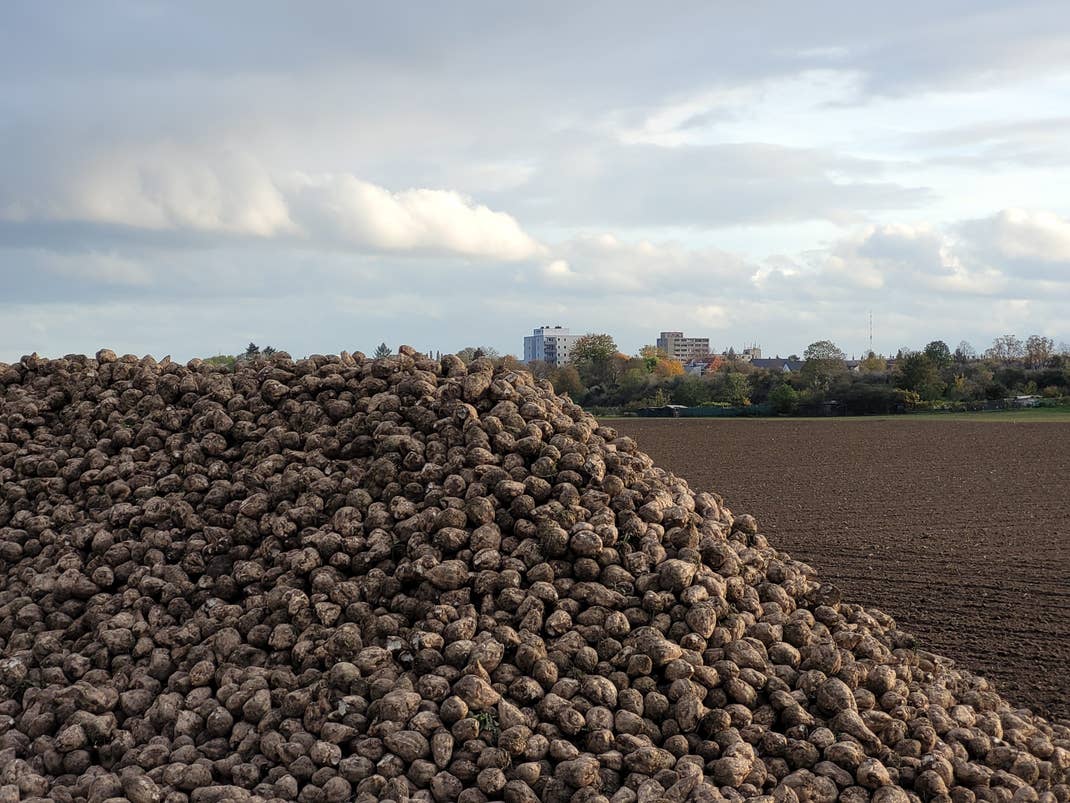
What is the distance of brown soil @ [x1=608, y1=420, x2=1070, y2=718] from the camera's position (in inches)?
320

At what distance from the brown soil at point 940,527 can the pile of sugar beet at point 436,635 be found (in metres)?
1.39

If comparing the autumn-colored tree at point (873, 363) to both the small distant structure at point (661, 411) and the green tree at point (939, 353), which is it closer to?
the green tree at point (939, 353)

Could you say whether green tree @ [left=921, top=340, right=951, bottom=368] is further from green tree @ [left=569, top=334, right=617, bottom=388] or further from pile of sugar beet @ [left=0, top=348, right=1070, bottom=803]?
pile of sugar beet @ [left=0, top=348, right=1070, bottom=803]

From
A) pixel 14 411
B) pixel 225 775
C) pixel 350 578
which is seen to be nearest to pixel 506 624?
pixel 350 578

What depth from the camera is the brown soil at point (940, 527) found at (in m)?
8.12

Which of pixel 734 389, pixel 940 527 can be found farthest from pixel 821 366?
pixel 940 527

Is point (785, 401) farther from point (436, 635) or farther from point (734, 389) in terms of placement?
point (436, 635)

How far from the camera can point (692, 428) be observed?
35.3 meters

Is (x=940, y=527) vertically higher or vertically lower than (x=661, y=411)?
lower

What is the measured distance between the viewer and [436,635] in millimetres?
5121

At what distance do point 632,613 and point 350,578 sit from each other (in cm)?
160

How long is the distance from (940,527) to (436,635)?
9.82m

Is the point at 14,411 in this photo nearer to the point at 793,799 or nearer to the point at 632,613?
the point at 632,613

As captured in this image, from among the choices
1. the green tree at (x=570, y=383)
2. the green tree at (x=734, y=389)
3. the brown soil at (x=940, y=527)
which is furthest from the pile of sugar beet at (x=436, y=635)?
the green tree at (x=734, y=389)
